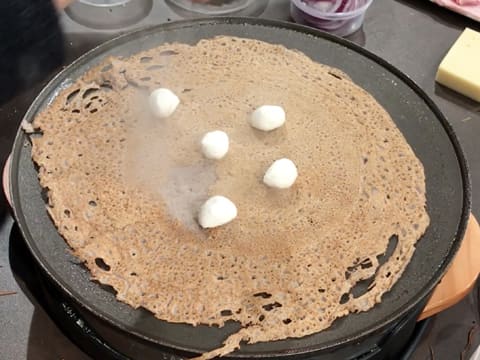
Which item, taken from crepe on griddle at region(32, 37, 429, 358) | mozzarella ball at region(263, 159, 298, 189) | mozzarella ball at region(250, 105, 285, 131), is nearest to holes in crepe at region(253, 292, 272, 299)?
crepe on griddle at region(32, 37, 429, 358)

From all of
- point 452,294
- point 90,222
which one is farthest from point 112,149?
point 452,294

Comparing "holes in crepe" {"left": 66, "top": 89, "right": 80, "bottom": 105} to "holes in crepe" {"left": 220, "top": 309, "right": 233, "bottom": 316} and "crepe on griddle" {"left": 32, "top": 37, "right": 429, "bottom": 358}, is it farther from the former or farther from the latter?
"holes in crepe" {"left": 220, "top": 309, "right": 233, "bottom": 316}

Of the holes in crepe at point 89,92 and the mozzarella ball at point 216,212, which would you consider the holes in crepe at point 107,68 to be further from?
the mozzarella ball at point 216,212

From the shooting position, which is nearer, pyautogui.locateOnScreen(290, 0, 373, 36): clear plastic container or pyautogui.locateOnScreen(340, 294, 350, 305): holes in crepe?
pyautogui.locateOnScreen(340, 294, 350, 305): holes in crepe

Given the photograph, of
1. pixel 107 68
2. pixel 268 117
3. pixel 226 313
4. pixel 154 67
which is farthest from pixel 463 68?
pixel 226 313

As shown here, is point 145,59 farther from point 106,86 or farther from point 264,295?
point 264,295

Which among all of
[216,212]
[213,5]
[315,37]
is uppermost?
[315,37]
